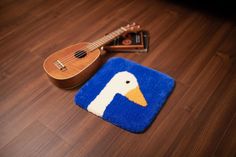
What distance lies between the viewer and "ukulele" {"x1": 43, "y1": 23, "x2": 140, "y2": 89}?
125 cm

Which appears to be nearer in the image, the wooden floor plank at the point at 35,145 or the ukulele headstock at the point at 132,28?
the wooden floor plank at the point at 35,145

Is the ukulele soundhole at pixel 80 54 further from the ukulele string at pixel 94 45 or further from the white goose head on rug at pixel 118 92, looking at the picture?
the white goose head on rug at pixel 118 92

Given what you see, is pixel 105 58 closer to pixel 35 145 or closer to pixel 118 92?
pixel 118 92

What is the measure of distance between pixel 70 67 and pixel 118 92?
32 cm

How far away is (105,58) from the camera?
1464 millimetres

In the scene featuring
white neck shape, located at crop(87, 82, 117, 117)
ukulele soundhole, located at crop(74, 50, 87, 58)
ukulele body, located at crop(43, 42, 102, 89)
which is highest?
ukulele soundhole, located at crop(74, 50, 87, 58)

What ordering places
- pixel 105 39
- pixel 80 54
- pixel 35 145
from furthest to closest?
pixel 105 39, pixel 80 54, pixel 35 145

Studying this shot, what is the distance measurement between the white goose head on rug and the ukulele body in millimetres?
146

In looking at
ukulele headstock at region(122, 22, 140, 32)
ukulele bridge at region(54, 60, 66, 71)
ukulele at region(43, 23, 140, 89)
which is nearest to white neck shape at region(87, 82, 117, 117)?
ukulele at region(43, 23, 140, 89)

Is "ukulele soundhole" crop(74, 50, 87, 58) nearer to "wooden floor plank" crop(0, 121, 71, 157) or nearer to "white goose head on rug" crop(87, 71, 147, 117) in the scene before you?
"white goose head on rug" crop(87, 71, 147, 117)

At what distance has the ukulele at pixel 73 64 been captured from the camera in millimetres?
Result: 1247

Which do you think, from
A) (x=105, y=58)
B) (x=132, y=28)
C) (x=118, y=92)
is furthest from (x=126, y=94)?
(x=132, y=28)

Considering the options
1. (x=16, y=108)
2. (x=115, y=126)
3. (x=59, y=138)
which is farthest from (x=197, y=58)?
(x=16, y=108)

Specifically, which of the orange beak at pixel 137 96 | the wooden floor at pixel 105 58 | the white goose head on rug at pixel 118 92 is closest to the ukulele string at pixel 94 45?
the wooden floor at pixel 105 58
